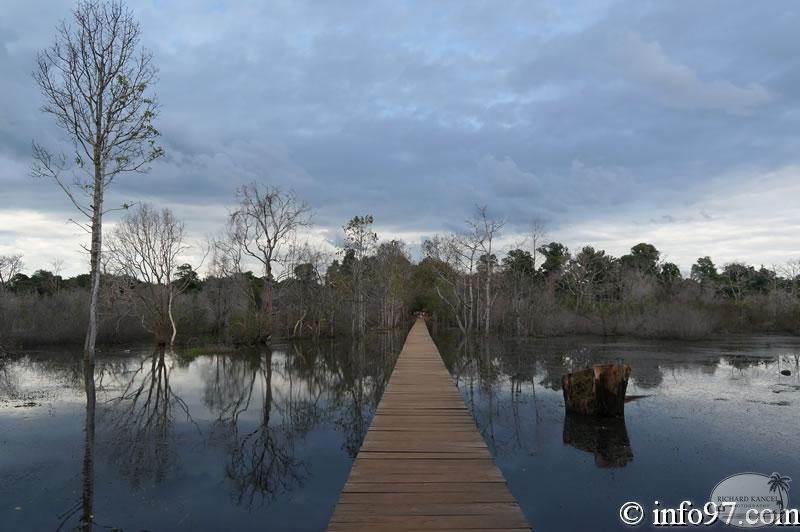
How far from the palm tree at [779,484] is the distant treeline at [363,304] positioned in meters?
19.3

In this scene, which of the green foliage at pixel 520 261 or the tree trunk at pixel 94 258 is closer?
the tree trunk at pixel 94 258

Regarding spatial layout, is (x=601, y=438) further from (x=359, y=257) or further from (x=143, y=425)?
(x=359, y=257)

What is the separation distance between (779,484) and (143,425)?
938 centimetres

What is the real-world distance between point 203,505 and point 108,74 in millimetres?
14885

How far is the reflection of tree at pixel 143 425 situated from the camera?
6.73 m

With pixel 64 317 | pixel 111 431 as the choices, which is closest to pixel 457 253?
pixel 64 317

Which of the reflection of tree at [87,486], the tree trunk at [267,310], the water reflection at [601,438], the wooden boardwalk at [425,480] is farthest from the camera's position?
the tree trunk at [267,310]

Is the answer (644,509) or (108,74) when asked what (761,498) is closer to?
(644,509)

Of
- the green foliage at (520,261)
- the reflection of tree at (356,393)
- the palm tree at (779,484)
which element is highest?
the green foliage at (520,261)

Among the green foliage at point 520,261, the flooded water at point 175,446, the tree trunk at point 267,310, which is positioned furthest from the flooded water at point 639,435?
the green foliage at point 520,261

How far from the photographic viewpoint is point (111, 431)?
27.4 feet

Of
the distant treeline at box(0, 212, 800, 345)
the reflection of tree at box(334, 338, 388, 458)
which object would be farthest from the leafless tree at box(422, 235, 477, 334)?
the reflection of tree at box(334, 338, 388, 458)

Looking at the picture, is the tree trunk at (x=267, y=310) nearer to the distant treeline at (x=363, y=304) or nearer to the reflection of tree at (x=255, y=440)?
the distant treeline at (x=363, y=304)

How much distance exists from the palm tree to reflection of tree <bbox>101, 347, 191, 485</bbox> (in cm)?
723
